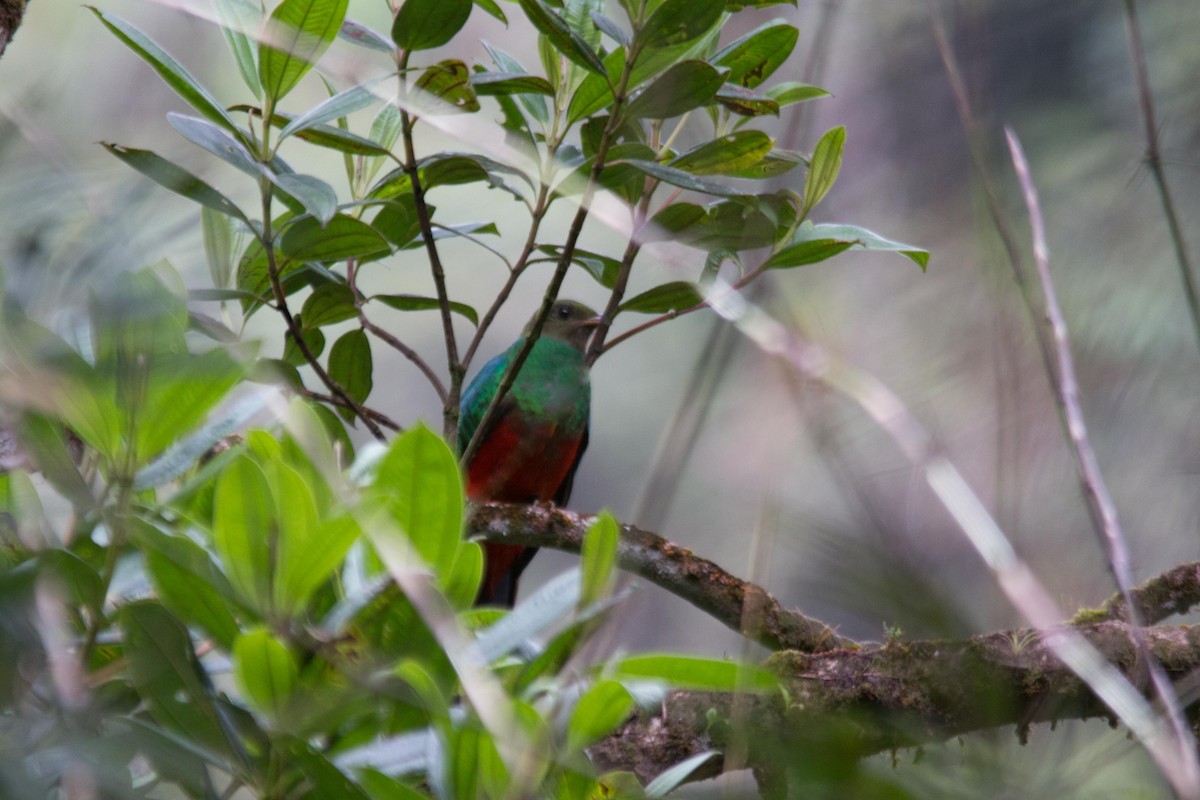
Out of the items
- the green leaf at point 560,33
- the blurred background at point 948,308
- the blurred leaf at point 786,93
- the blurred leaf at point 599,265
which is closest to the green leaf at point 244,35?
the blurred background at point 948,308

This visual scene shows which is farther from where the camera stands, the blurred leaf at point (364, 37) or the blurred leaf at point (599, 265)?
the blurred leaf at point (599, 265)

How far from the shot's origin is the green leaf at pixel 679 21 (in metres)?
1.61

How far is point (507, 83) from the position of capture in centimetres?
186

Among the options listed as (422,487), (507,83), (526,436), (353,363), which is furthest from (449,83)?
(526,436)

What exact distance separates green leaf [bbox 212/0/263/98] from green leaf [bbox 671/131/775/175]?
711mm

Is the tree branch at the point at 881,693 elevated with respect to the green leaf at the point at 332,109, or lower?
lower

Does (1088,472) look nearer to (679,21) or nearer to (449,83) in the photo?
(679,21)

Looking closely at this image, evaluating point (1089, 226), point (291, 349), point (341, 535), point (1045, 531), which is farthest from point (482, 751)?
point (291, 349)

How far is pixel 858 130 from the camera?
2129mm

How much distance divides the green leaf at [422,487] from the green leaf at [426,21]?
1.09m

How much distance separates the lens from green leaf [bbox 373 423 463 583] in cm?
86

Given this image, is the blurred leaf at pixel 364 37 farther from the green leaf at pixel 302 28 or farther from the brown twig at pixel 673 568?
the brown twig at pixel 673 568

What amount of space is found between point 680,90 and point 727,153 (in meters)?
0.22

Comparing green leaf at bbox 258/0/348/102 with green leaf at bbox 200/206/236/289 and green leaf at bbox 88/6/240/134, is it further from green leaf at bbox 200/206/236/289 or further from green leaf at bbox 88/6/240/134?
green leaf at bbox 200/206/236/289
